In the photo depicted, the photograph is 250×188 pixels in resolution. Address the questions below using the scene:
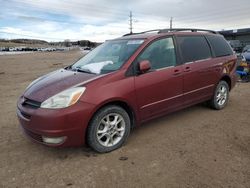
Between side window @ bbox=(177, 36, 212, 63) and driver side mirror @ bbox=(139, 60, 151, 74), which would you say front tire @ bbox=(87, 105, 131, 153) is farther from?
side window @ bbox=(177, 36, 212, 63)

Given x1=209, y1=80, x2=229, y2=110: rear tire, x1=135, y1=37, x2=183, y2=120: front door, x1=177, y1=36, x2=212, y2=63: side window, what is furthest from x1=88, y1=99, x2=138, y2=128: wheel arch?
x1=209, y1=80, x2=229, y2=110: rear tire

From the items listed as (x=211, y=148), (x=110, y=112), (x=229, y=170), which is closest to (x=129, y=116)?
(x=110, y=112)

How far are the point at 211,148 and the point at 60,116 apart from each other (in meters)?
2.26

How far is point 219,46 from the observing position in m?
5.47

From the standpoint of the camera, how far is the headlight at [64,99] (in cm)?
320

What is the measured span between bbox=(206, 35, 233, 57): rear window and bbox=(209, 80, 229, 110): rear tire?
656 mm

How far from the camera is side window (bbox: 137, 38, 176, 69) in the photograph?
4051mm

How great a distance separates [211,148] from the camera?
3.62 metres

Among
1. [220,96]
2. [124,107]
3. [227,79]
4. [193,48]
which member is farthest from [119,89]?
[227,79]

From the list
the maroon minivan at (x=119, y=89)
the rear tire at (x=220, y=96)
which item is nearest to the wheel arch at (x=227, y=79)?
the rear tire at (x=220, y=96)

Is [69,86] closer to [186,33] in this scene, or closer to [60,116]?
[60,116]

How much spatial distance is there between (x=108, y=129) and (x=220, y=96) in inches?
122

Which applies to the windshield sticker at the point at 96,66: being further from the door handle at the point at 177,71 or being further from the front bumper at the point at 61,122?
the door handle at the point at 177,71

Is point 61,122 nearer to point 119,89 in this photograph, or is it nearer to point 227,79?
point 119,89
